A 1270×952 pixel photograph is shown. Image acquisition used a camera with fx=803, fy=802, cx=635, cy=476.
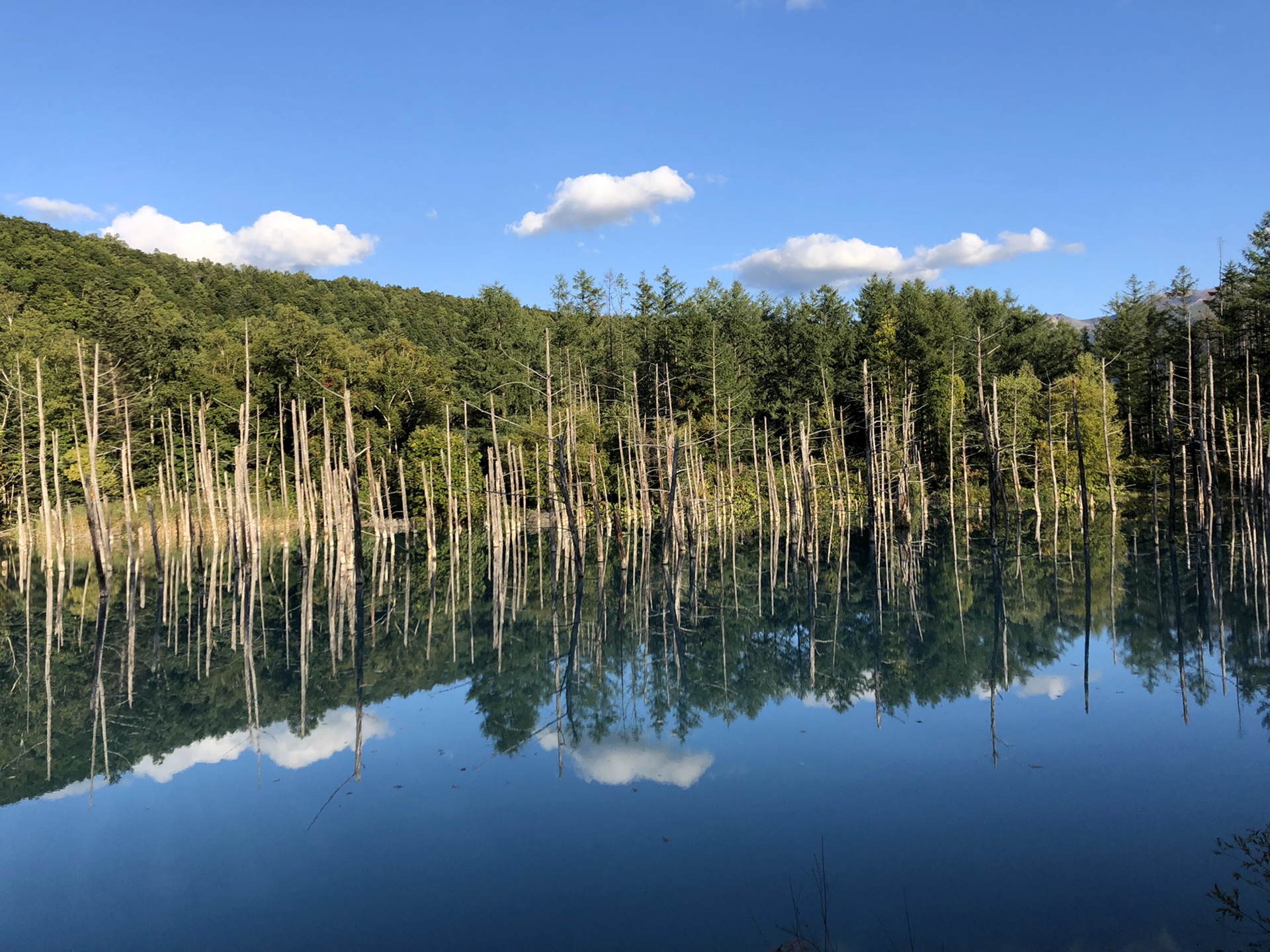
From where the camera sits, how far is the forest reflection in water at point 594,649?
9594mm

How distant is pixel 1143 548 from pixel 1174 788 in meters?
17.5

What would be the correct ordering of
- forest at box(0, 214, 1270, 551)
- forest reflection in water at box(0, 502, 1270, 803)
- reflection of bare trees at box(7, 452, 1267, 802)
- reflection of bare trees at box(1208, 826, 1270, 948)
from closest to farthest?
reflection of bare trees at box(1208, 826, 1270, 948) → forest reflection in water at box(0, 502, 1270, 803) → reflection of bare trees at box(7, 452, 1267, 802) → forest at box(0, 214, 1270, 551)

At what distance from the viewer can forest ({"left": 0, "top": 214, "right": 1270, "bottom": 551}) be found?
3212 cm

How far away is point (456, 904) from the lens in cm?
575

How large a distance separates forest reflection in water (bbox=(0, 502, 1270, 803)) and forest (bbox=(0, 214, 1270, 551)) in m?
6.98

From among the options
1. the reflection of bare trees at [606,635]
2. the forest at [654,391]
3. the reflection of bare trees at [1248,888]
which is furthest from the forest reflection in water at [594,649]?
the forest at [654,391]

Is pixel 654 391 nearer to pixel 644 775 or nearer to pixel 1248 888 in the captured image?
pixel 644 775

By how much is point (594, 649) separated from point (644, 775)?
4.91 m

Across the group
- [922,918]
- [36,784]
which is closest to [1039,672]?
[922,918]

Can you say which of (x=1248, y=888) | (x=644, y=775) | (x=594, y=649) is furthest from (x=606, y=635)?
(x=1248, y=888)

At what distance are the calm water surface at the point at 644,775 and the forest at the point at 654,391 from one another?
1281 cm

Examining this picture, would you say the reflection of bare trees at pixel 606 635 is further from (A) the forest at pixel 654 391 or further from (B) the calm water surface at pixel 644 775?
(A) the forest at pixel 654 391

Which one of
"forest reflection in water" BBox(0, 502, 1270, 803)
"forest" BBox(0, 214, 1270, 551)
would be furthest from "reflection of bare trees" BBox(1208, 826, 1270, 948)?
"forest" BBox(0, 214, 1270, 551)

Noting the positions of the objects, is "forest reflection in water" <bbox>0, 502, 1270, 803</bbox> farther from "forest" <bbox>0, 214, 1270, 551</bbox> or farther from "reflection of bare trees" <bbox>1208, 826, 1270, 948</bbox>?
"forest" <bbox>0, 214, 1270, 551</bbox>
